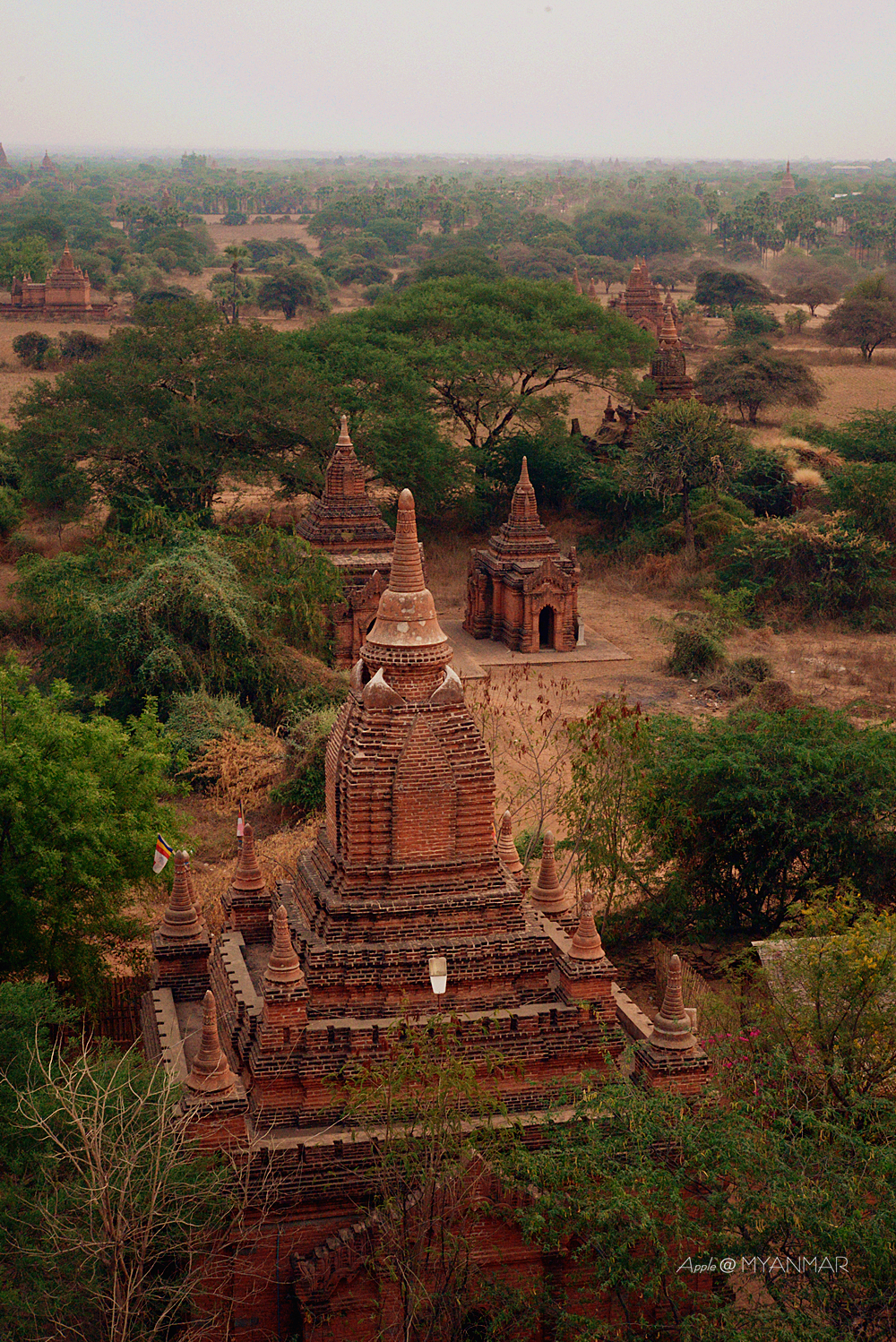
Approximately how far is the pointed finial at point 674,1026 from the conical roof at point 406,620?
3918 millimetres

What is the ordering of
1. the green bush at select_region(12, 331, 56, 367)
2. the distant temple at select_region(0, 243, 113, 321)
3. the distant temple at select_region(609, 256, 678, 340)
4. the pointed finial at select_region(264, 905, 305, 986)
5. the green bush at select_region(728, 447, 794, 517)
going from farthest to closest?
1. the distant temple at select_region(0, 243, 113, 321)
2. the green bush at select_region(12, 331, 56, 367)
3. the distant temple at select_region(609, 256, 678, 340)
4. the green bush at select_region(728, 447, 794, 517)
5. the pointed finial at select_region(264, 905, 305, 986)

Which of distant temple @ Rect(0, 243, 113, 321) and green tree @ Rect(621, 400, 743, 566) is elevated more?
green tree @ Rect(621, 400, 743, 566)

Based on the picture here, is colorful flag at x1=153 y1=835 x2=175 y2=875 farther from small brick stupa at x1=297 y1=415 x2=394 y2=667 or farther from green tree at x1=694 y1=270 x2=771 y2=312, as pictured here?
green tree at x1=694 y1=270 x2=771 y2=312

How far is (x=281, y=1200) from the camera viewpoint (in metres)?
13.4

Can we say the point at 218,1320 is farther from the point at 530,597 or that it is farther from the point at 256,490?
the point at 256,490

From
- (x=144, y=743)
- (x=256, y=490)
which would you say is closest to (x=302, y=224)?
(x=256, y=490)

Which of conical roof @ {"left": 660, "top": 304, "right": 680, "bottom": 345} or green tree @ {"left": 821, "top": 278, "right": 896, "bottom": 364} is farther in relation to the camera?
green tree @ {"left": 821, "top": 278, "right": 896, "bottom": 364}

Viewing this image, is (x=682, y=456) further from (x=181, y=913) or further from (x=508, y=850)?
(x=181, y=913)

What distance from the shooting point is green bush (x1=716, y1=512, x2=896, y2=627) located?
43.6m

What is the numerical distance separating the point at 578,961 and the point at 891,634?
3025 centimetres

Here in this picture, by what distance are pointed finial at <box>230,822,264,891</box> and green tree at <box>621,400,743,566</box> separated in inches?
1324

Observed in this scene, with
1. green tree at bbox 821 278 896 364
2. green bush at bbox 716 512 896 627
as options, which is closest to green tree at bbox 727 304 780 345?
Result: green tree at bbox 821 278 896 364

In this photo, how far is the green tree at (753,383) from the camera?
65.2m

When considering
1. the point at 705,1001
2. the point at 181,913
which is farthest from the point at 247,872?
the point at 705,1001
